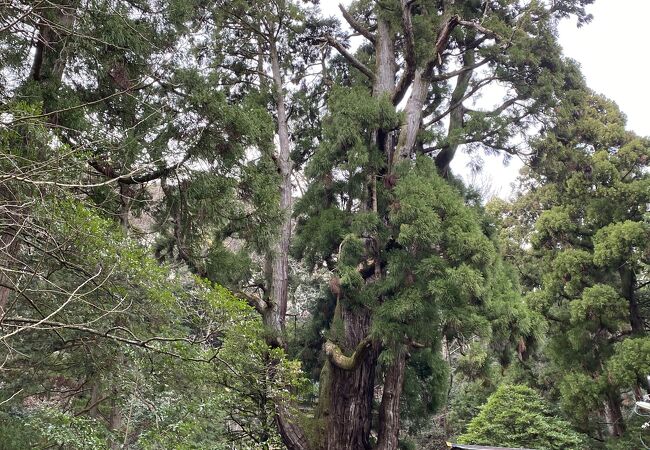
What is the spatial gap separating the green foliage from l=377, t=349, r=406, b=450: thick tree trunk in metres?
2.09

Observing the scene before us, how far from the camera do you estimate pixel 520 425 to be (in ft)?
23.5

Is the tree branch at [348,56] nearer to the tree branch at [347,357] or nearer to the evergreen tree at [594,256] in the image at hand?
the evergreen tree at [594,256]

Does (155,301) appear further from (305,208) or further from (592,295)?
(592,295)

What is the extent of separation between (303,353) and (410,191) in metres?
3.12

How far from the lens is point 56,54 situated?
359 centimetres

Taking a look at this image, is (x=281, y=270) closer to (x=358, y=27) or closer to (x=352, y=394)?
(x=352, y=394)

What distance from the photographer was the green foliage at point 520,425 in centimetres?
686

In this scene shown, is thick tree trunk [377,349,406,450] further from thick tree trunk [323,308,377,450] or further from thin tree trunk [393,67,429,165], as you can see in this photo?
thin tree trunk [393,67,429,165]

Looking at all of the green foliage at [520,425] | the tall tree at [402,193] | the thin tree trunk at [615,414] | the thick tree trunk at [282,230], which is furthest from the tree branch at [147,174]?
the thin tree trunk at [615,414]

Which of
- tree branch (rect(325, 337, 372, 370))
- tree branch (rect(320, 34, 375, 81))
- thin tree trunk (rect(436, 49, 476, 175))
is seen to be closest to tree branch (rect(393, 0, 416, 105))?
tree branch (rect(320, 34, 375, 81))

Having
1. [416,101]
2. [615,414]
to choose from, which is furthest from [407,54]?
[615,414]

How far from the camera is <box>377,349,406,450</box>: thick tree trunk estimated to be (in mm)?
5691

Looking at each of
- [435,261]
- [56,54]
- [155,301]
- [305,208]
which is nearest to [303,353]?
[305,208]

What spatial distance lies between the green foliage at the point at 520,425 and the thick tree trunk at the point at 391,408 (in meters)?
2.09
